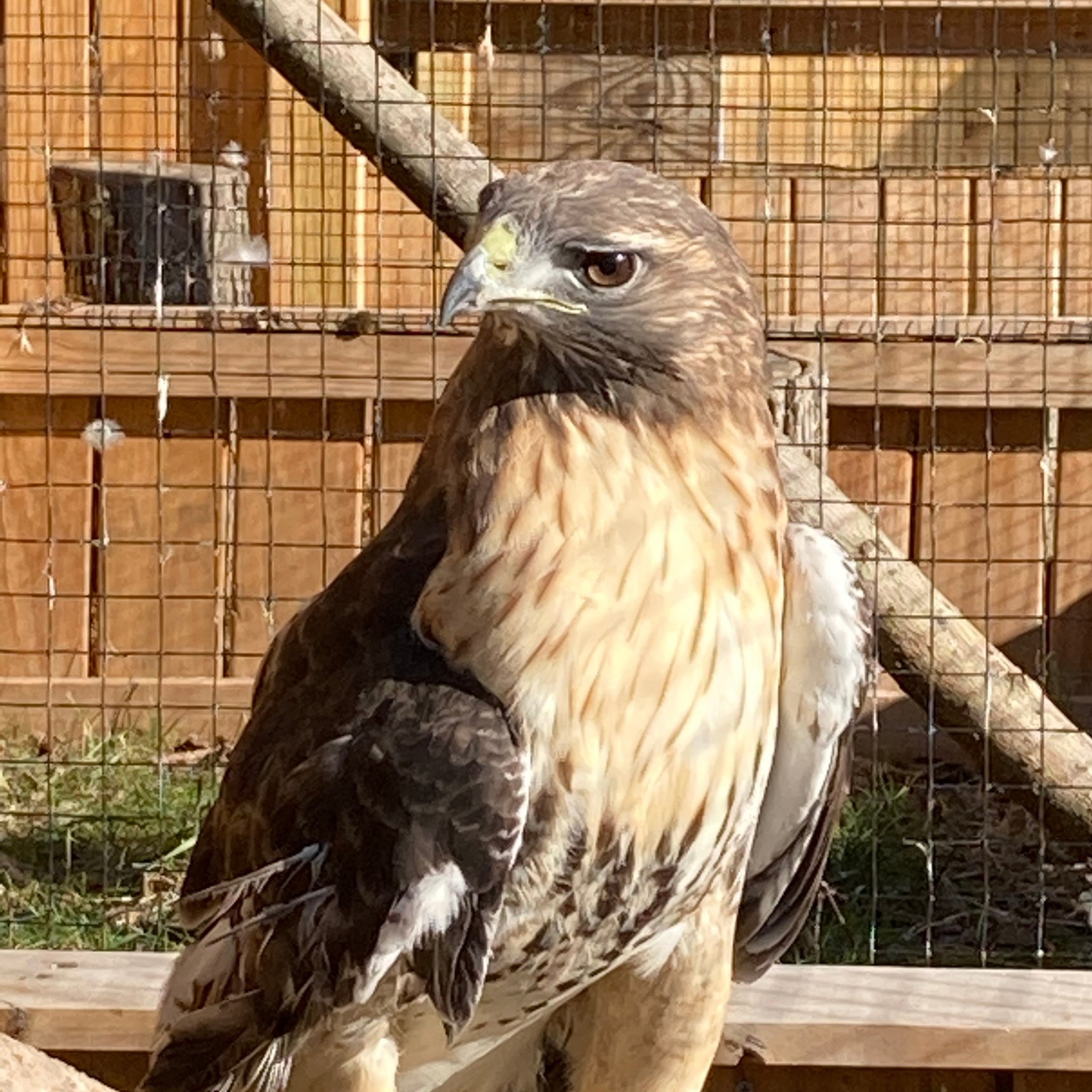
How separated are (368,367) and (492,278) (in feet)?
9.17

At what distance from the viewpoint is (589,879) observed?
8.94 feet

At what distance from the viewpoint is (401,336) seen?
16.9ft

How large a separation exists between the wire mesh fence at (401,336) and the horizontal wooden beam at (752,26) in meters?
0.01

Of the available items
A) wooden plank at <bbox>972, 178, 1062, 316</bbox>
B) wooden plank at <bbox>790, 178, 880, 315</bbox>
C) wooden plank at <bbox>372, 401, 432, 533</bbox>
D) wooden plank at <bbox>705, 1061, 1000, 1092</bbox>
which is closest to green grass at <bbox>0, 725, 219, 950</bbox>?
wooden plank at <bbox>372, 401, 432, 533</bbox>

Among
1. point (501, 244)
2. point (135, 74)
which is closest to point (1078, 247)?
point (135, 74)

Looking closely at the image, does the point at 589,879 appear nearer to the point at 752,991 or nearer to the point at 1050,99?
the point at 752,991

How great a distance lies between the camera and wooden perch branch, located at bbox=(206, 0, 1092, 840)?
438cm

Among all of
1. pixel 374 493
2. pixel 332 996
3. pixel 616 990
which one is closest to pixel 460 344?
pixel 374 493

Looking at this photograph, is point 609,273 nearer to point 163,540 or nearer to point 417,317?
point 417,317

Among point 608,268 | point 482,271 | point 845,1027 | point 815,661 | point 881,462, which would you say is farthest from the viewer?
point 881,462

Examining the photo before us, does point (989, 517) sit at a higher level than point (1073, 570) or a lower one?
higher

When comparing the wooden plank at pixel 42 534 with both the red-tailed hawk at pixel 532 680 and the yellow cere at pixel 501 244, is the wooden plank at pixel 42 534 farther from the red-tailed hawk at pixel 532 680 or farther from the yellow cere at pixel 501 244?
the yellow cere at pixel 501 244

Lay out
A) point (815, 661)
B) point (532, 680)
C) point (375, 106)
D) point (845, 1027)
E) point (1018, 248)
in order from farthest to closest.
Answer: point (1018, 248)
point (375, 106)
point (845, 1027)
point (815, 661)
point (532, 680)

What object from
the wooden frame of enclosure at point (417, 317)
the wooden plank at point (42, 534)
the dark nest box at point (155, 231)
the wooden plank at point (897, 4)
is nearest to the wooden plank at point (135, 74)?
the wooden frame of enclosure at point (417, 317)
